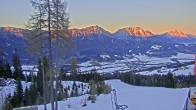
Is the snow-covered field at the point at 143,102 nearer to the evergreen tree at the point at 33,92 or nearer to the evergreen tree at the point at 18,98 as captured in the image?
the evergreen tree at the point at 18,98

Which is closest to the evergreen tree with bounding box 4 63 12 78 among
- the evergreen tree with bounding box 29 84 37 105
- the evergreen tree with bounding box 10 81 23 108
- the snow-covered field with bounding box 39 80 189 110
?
the evergreen tree with bounding box 29 84 37 105

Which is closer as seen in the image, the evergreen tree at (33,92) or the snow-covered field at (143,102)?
the snow-covered field at (143,102)

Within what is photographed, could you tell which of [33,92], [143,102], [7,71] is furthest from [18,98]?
[143,102]

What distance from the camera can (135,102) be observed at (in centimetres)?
2603

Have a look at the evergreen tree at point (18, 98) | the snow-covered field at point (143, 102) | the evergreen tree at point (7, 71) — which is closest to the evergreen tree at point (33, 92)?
the evergreen tree at point (18, 98)

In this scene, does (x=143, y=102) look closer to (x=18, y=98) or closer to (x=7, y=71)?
(x=18, y=98)

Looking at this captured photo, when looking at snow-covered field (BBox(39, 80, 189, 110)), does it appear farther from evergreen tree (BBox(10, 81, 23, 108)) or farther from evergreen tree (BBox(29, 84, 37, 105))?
evergreen tree (BBox(29, 84, 37, 105))

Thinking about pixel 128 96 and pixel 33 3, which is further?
pixel 128 96

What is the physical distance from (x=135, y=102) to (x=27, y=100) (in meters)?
50.2

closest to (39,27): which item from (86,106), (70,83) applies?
(86,106)

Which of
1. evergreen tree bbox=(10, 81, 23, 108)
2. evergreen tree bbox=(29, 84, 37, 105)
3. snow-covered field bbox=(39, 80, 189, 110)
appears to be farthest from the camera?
evergreen tree bbox=(29, 84, 37, 105)

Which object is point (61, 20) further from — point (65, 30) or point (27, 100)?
point (27, 100)

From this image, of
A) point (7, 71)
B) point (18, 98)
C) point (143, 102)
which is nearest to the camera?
point (143, 102)

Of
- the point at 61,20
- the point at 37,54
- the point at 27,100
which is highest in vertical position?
the point at 61,20
